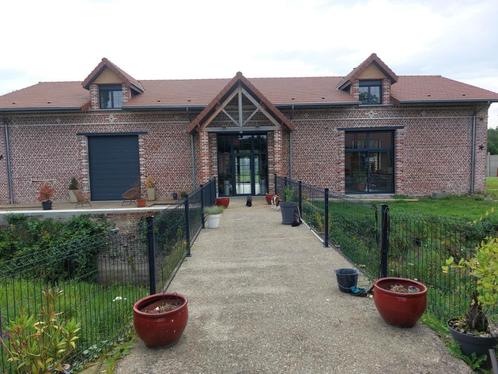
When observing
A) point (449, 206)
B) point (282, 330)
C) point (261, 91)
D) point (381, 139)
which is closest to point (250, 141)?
point (261, 91)

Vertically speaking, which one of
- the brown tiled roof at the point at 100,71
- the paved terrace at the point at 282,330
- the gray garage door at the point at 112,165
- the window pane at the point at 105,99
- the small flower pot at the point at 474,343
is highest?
the brown tiled roof at the point at 100,71

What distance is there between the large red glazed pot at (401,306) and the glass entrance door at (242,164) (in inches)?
480

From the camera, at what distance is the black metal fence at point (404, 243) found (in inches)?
208

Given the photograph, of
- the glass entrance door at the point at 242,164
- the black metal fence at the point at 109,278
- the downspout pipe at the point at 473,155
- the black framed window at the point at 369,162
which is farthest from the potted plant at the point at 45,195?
the downspout pipe at the point at 473,155

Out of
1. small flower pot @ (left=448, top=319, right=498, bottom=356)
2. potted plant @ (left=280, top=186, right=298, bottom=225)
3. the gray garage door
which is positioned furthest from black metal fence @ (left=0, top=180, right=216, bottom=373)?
the gray garage door

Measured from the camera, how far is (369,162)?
17.0 meters

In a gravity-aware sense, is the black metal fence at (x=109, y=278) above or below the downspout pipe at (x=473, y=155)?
below

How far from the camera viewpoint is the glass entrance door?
15828 millimetres

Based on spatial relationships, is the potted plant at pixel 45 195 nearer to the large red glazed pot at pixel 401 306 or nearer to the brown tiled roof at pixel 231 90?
the brown tiled roof at pixel 231 90

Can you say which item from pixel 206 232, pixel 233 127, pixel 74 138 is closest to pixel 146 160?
pixel 74 138

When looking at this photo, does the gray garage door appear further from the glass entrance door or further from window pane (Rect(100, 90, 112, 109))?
the glass entrance door

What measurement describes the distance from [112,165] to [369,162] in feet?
40.3

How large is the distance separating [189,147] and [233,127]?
9.09 feet

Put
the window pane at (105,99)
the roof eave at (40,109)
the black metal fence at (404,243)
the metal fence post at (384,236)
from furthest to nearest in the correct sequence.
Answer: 1. the window pane at (105,99)
2. the roof eave at (40,109)
3. the black metal fence at (404,243)
4. the metal fence post at (384,236)
